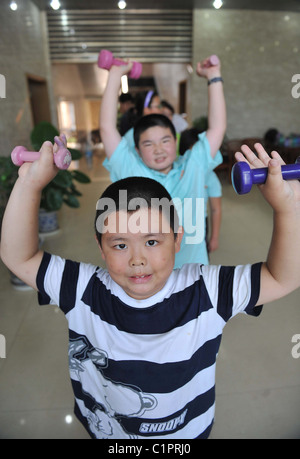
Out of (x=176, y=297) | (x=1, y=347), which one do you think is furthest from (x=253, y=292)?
(x=1, y=347)

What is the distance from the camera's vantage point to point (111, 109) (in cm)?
96

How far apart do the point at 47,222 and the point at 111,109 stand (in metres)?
1.99

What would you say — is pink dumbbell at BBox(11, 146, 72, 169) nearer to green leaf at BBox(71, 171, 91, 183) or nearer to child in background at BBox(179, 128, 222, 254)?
child in background at BBox(179, 128, 222, 254)

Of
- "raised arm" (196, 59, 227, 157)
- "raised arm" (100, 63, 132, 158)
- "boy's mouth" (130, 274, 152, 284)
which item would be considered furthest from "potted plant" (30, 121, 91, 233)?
"boy's mouth" (130, 274, 152, 284)

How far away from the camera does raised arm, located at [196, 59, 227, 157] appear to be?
91cm

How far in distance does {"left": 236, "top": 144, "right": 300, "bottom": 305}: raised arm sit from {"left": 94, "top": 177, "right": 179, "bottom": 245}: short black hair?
17cm

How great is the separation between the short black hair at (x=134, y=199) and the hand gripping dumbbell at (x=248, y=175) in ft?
0.66

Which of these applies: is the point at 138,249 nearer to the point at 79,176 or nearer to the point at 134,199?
the point at 134,199

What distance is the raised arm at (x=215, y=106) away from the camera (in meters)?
0.91

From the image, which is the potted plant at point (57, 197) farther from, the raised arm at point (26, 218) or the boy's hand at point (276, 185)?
the boy's hand at point (276, 185)

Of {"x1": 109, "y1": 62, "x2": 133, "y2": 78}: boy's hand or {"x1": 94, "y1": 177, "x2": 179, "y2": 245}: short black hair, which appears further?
{"x1": 109, "y1": 62, "x2": 133, "y2": 78}: boy's hand

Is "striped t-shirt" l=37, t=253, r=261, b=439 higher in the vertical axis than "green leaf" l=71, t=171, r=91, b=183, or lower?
lower

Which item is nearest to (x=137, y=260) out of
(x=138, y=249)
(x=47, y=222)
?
(x=138, y=249)

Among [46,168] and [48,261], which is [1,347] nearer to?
[48,261]
